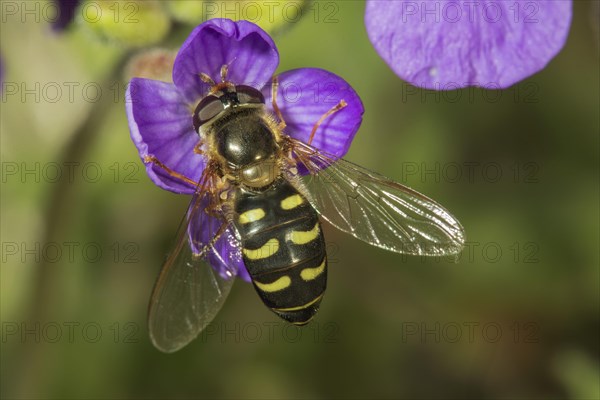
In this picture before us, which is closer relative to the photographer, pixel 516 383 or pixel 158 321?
pixel 158 321

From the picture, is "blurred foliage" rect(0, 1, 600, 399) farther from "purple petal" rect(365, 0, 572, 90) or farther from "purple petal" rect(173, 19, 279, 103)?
"purple petal" rect(365, 0, 572, 90)

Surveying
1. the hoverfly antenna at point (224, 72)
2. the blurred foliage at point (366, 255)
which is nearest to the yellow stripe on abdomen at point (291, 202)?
the hoverfly antenna at point (224, 72)

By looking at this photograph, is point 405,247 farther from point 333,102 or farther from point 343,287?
point 343,287

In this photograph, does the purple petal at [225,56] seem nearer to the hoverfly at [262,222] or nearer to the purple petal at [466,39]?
the hoverfly at [262,222]

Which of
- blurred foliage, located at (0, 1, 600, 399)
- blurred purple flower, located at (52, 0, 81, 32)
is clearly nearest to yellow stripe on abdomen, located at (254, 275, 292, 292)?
blurred purple flower, located at (52, 0, 81, 32)

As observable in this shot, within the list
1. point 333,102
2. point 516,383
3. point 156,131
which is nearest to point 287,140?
point 333,102

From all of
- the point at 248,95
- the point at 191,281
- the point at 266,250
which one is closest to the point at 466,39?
the point at 248,95
